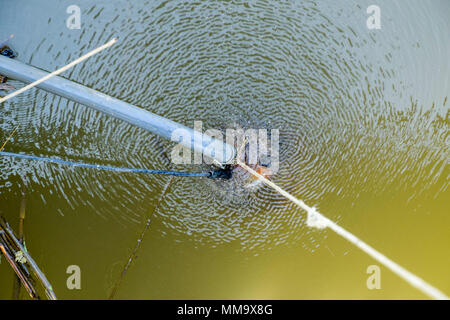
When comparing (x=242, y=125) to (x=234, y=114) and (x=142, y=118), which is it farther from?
(x=142, y=118)

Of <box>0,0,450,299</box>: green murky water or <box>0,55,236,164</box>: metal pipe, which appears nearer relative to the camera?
<box>0,55,236,164</box>: metal pipe

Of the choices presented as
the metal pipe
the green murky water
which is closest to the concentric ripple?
the green murky water

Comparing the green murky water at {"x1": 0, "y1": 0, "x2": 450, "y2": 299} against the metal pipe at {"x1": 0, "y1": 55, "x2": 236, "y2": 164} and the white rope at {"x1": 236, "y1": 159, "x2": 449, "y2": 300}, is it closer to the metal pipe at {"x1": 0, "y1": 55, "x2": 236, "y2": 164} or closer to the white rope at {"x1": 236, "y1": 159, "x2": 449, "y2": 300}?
the white rope at {"x1": 236, "y1": 159, "x2": 449, "y2": 300}

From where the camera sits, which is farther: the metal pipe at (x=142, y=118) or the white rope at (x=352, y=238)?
the white rope at (x=352, y=238)

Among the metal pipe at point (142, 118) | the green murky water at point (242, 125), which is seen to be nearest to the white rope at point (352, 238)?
the green murky water at point (242, 125)

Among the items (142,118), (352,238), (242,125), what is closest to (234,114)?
(242,125)

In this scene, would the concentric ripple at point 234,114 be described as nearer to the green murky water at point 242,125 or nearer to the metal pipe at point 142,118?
the green murky water at point 242,125

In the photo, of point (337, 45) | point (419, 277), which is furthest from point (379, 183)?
point (337, 45)
